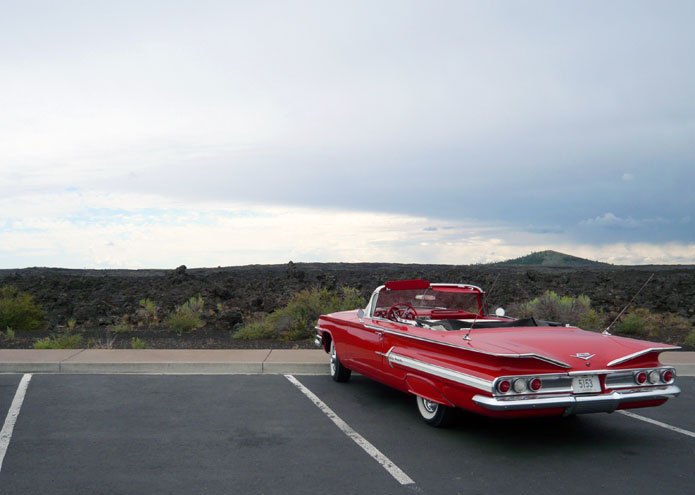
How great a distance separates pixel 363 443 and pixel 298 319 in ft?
32.8

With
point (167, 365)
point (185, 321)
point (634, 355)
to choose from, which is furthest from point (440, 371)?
point (185, 321)

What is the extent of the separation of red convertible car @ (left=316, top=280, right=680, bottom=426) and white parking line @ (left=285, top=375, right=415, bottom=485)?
74 centimetres

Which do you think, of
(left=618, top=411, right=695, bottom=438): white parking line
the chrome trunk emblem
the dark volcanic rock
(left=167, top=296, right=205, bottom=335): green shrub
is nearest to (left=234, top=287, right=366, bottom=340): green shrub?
the dark volcanic rock

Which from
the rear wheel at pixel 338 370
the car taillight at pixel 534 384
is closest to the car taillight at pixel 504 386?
the car taillight at pixel 534 384

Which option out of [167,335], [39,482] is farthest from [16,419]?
[167,335]

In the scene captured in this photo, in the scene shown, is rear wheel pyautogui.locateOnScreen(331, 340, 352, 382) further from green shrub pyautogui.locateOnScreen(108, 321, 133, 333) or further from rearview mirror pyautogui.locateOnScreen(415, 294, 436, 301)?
green shrub pyautogui.locateOnScreen(108, 321, 133, 333)

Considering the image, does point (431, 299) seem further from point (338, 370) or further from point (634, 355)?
point (634, 355)

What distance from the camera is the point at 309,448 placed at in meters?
6.34

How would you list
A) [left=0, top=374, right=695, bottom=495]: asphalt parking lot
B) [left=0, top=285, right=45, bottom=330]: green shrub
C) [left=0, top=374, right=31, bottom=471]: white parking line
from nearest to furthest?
[left=0, top=374, right=695, bottom=495]: asphalt parking lot < [left=0, top=374, right=31, bottom=471]: white parking line < [left=0, top=285, right=45, bottom=330]: green shrub

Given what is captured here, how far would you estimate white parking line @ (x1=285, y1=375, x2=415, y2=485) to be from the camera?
5.49 metres

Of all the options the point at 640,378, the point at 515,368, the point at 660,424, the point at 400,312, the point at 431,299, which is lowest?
the point at 660,424

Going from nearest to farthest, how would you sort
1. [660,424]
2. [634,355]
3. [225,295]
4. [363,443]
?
[634,355] → [363,443] → [660,424] → [225,295]

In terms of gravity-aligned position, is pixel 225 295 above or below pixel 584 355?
below

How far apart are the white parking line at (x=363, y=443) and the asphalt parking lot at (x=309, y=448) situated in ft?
0.15
